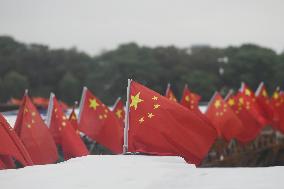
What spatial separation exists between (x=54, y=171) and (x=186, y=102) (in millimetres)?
12271

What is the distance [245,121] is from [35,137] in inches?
385

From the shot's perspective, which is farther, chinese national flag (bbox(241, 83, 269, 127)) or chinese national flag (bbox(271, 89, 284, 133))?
chinese national flag (bbox(271, 89, 284, 133))

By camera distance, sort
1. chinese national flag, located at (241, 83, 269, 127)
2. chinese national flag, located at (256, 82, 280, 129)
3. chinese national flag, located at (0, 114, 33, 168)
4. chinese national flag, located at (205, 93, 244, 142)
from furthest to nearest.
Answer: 1. chinese national flag, located at (256, 82, 280, 129)
2. chinese national flag, located at (241, 83, 269, 127)
3. chinese national flag, located at (205, 93, 244, 142)
4. chinese national flag, located at (0, 114, 33, 168)

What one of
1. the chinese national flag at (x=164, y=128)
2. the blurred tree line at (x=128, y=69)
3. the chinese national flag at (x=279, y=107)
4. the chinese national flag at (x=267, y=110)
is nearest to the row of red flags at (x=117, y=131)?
the chinese national flag at (x=164, y=128)

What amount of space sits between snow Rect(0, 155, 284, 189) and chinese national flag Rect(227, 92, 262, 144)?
463 inches

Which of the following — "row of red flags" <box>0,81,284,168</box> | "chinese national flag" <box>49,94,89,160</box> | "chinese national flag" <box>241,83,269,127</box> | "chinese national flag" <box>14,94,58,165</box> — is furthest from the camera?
"chinese national flag" <box>241,83,269,127</box>

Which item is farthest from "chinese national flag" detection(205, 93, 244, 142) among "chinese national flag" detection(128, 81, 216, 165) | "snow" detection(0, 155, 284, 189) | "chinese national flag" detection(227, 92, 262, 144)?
"snow" detection(0, 155, 284, 189)

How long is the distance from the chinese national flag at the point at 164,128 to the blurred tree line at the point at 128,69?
42.7m

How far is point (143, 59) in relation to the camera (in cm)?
5800

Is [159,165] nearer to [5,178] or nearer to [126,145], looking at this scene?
[5,178]

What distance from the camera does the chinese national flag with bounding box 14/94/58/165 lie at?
9.92 m

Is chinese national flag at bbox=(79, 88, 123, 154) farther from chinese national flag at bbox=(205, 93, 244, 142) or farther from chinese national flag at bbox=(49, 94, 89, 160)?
chinese national flag at bbox=(205, 93, 244, 142)

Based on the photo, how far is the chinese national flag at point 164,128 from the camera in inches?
331

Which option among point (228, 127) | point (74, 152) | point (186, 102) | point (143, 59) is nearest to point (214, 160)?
point (228, 127)
